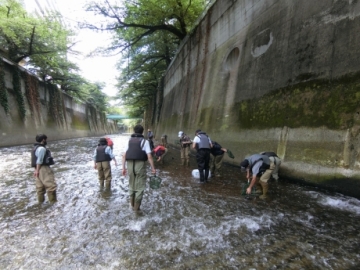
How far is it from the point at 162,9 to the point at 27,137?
18084mm

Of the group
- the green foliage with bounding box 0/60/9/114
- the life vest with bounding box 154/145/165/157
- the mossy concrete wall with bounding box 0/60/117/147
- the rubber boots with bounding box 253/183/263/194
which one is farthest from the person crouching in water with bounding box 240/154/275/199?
the green foliage with bounding box 0/60/9/114

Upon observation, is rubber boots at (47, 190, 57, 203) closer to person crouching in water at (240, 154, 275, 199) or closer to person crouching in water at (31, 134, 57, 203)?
person crouching in water at (31, 134, 57, 203)

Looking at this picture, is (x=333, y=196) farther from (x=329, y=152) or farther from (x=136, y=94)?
(x=136, y=94)

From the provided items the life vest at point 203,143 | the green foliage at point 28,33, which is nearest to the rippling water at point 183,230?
the life vest at point 203,143

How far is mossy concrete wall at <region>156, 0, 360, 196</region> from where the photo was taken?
5422mm

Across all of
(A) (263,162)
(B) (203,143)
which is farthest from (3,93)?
(A) (263,162)

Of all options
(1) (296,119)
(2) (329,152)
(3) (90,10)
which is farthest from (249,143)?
(3) (90,10)

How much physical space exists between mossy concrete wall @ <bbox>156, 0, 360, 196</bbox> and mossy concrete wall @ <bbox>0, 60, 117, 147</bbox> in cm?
1778

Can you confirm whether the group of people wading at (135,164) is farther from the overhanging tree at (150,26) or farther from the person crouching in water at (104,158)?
the overhanging tree at (150,26)

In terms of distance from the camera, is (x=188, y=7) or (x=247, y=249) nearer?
(x=247, y=249)

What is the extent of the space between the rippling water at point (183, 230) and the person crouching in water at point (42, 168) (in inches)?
12.9

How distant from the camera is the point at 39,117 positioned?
25234mm

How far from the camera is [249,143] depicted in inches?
350

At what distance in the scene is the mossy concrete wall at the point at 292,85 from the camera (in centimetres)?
542
